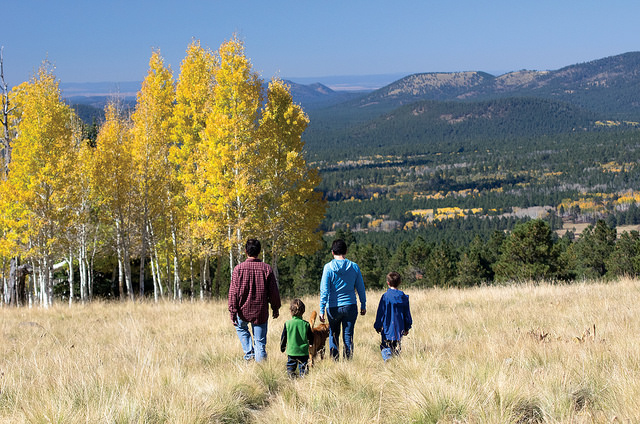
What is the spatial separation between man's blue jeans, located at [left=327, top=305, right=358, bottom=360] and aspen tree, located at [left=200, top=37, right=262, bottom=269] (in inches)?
449

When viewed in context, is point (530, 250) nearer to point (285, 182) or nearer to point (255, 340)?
point (285, 182)

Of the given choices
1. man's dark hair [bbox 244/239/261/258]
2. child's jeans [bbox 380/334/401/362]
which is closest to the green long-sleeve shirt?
man's dark hair [bbox 244/239/261/258]

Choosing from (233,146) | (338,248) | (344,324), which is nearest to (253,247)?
(338,248)

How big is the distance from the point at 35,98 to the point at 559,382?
19.6 meters

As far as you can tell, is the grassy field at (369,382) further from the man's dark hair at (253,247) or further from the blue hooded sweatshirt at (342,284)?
the man's dark hair at (253,247)

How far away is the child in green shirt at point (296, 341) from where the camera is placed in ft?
20.8

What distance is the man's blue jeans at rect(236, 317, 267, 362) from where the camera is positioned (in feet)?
22.6

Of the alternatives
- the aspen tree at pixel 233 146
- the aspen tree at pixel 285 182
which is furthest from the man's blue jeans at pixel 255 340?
the aspen tree at pixel 285 182

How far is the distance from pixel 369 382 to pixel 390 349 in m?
1.38

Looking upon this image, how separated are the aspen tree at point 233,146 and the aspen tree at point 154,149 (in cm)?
256

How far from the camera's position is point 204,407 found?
4.76 metres

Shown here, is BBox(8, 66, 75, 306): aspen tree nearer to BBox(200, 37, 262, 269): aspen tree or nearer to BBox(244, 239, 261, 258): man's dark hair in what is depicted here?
BBox(200, 37, 262, 269): aspen tree

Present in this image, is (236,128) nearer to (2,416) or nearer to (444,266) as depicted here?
Result: (2,416)

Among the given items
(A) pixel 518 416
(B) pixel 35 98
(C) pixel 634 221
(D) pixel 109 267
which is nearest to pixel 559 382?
(A) pixel 518 416
